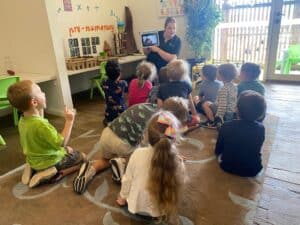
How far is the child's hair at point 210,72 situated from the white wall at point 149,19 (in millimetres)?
2117

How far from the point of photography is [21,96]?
1635 mm

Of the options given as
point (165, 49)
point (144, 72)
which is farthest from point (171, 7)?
point (144, 72)

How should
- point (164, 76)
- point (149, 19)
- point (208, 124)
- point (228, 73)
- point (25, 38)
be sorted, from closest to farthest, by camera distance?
point (228, 73) < point (164, 76) < point (208, 124) < point (25, 38) < point (149, 19)

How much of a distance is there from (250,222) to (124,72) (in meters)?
3.99

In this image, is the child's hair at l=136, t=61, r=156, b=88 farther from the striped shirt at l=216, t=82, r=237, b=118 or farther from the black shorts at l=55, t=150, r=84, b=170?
the black shorts at l=55, t=150, r=84, b=170

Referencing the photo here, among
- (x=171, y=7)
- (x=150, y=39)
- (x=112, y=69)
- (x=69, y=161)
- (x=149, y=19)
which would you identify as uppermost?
(x=171, y=7)

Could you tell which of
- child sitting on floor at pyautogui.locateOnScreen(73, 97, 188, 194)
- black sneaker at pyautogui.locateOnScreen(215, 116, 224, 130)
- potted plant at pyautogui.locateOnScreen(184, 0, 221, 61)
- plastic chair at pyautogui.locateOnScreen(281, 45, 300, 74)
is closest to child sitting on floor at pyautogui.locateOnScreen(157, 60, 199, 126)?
black sneaker at pyautogui.locateOnScreen(215, 116, 224, 130)

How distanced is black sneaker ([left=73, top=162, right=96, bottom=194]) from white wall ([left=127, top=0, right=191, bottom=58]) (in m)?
3.52

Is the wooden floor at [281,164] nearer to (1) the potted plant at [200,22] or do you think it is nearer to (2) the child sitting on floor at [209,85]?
(2) the child sitting on floor at [209,85]

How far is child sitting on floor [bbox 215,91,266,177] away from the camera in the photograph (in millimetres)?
1688

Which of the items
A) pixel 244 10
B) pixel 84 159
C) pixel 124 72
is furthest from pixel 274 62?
pixel 84 159

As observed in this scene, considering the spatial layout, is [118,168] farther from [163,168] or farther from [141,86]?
[141,86]

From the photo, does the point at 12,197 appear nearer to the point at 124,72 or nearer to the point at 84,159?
the point at 84,159

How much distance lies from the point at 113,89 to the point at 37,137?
1059mm
